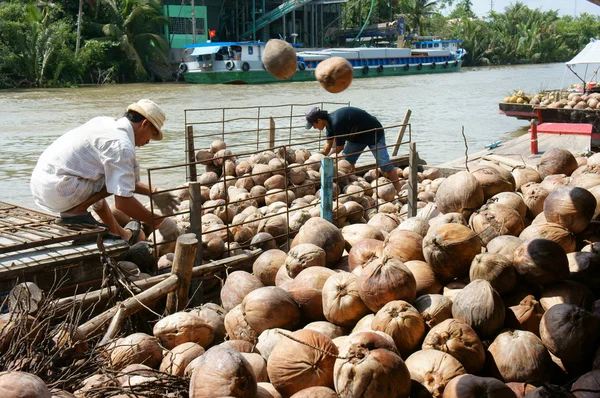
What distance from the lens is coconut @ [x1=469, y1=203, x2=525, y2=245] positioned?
4453mm

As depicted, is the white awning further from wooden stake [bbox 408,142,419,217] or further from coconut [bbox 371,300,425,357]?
coconut [bbox 371,300,425,357]

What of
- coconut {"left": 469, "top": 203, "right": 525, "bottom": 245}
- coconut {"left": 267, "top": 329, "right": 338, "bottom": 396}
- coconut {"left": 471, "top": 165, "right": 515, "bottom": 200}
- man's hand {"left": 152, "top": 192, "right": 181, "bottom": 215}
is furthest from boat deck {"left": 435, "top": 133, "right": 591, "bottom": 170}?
coconut {"left": 267, "top": 329, "right": 338, "bottom": 396}

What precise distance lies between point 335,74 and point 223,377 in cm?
331

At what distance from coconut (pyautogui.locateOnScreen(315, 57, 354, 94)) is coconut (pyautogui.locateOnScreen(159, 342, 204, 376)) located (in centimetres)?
277

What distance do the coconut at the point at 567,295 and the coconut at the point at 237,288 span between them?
1.89 m

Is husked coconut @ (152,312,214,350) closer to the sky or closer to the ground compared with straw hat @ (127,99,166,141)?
closer to the ground

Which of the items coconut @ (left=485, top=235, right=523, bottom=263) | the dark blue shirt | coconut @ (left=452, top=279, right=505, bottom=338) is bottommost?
coconut @ (left=452, top=279, right=505, bottom=338)

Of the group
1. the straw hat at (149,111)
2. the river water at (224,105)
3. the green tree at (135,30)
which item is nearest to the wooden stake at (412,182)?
the straw hat at (149,111)

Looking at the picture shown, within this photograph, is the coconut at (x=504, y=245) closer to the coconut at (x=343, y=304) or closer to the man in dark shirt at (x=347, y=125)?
the coconut at (x=343, y=304)

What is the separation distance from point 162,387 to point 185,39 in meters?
42.3

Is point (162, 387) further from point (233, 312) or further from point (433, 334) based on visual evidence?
point (433, 334)

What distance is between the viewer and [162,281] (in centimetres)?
438

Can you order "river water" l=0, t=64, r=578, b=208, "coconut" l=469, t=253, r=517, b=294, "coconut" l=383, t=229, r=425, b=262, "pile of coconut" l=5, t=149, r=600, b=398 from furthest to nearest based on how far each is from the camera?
1. "river water" l=0, t=64, r=578, b=208
2. "coconut" l=383, t=229, r=425, b=262
3. "coconut" l=469, t=253, r=517, b=294
4. "pile of coconut" l=5, t=149, r=600, b=398

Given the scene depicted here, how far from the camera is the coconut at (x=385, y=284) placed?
3.63m
